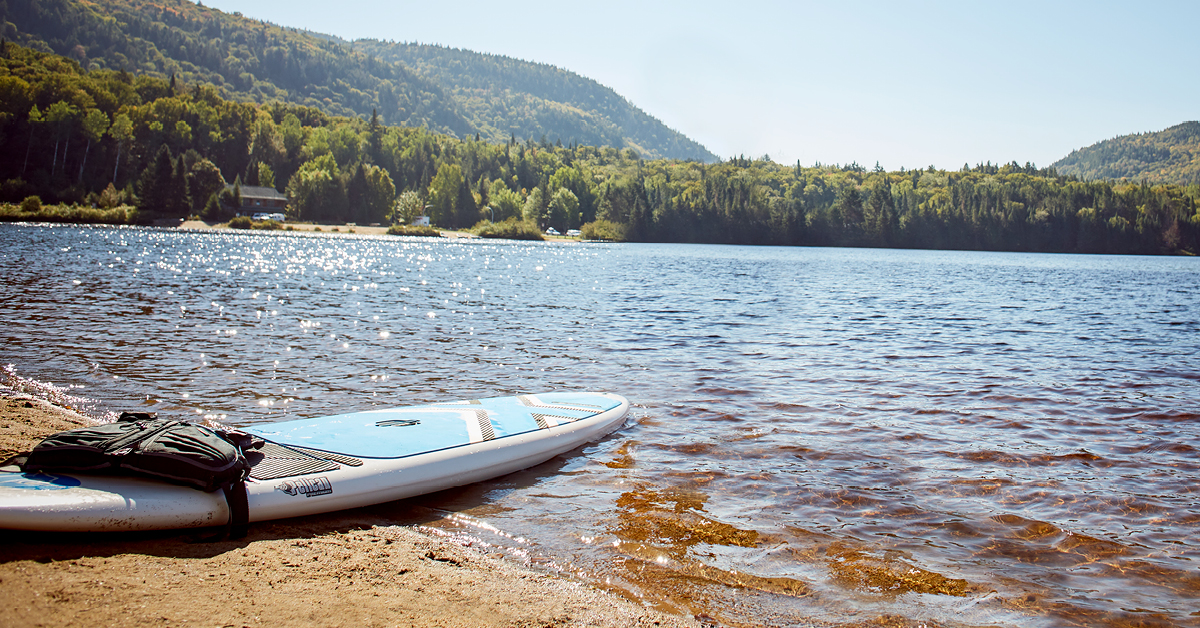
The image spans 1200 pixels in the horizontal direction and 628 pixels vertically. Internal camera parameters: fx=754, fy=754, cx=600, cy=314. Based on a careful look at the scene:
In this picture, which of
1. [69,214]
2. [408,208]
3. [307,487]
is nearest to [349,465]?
[307,487]

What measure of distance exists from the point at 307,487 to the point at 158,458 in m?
1.10

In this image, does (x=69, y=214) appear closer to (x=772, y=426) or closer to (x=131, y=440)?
(x=131, y=440)

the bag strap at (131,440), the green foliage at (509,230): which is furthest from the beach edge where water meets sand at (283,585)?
the green foliage at (509,230)

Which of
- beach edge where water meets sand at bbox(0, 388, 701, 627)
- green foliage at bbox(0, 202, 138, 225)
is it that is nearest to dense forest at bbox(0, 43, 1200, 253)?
green foliage at bbox(0, 202, 138, 225)

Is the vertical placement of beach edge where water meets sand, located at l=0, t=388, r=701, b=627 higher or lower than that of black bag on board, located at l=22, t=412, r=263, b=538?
lower

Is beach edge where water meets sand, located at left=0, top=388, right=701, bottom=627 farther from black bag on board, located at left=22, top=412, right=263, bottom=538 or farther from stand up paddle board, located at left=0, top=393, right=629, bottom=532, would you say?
black bag on board, located at left=22, top=412, right=263, bottom=538

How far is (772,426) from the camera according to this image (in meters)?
9.65

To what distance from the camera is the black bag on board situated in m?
5.39

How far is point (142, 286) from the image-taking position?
2417cm

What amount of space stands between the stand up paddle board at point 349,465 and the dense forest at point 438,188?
9634 centimetres

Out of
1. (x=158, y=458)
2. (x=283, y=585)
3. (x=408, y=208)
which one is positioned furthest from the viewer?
(x=408, y=208)

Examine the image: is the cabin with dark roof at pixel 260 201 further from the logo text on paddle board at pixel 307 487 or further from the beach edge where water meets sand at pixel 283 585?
the beach edge where water meets sand at pixel 283 585

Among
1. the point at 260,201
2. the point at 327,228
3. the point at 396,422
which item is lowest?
the point at 396,422

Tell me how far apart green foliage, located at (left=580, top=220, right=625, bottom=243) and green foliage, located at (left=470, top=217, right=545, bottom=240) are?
11.6 m
